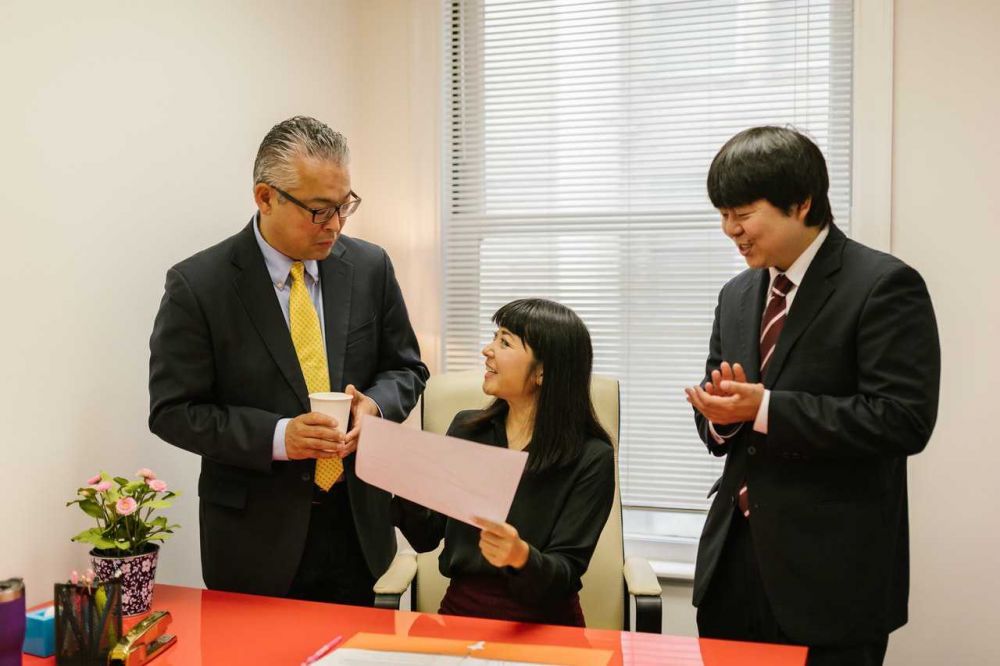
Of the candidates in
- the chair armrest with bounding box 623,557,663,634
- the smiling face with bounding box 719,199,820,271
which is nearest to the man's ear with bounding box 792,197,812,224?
the smiling face with bounding box 719,199,820,271

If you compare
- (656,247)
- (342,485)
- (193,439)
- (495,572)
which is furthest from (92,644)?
(656,247)

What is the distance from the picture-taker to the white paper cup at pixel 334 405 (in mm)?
1627

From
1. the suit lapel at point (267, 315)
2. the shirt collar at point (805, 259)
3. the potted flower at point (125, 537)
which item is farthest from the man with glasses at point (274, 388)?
the shirt collar at point (805, 259)

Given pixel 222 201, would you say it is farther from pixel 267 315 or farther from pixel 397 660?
pixel 397 660

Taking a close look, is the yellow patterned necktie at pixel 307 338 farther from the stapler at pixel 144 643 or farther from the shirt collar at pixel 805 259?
the shirt collar at pixel 805 259

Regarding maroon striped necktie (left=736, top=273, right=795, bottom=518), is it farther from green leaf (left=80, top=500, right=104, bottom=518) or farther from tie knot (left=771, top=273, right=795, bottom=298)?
green leaf (left=80, top=500, right=104, bottom=518)

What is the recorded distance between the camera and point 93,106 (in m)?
1.99

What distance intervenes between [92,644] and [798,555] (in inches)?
52.7

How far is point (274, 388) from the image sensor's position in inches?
73.3

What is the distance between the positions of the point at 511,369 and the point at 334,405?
1.43ft

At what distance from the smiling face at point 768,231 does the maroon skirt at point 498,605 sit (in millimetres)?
839

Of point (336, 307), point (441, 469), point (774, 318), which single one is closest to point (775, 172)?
point (774, 318)

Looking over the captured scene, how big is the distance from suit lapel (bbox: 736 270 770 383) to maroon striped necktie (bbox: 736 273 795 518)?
13 millimetres

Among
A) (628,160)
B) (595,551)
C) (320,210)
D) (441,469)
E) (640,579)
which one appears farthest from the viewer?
(628,160)
